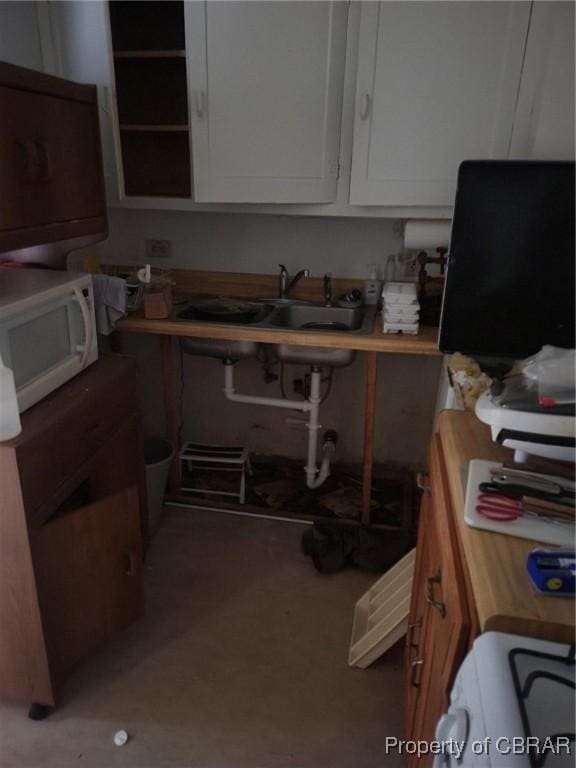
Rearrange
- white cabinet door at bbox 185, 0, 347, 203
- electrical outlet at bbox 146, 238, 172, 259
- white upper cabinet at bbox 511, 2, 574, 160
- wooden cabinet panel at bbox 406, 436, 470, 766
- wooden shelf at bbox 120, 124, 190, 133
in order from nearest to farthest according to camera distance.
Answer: wooden cabinet panel at bbox 406, 436, 470, 766
white upper cabinet at bbox 511, 2, 574, 160
white cabinet door at bbox 185, 0, 347, 203
wooden shelf at bbox 120, 124, 190, 133
electrical outlet at bbox 146, 238, 172, 259

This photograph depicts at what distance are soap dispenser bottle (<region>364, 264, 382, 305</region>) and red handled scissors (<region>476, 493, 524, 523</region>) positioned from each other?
150cm

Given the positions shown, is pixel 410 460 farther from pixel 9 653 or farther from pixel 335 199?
pixel 9 653

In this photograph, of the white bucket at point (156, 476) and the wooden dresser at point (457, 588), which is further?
the white bucket at point (156, 476)

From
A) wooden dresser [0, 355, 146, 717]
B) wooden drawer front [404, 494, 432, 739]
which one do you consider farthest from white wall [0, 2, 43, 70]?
wooden drawer front [404, 494, 432, 739]

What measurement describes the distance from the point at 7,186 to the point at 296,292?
1.31m

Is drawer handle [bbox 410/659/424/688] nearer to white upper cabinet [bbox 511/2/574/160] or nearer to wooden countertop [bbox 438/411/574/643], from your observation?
wooden countertop [bbox 438/411/574/643]

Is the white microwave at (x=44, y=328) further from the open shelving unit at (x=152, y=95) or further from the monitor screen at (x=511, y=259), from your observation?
the monitor screen at (x=511, y=259)

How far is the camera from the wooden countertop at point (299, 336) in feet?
6.10

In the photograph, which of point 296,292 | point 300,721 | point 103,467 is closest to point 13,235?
point 103,467

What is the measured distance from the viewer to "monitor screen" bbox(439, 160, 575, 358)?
56.8 inches

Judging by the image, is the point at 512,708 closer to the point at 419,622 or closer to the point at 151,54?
the point at 419,622

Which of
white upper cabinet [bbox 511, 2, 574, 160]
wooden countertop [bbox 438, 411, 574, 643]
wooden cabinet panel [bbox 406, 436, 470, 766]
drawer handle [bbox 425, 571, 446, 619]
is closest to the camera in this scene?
wooden countertop [bbox 438, 411, 574, 643]

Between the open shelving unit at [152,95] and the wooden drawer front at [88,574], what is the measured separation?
4.61ft

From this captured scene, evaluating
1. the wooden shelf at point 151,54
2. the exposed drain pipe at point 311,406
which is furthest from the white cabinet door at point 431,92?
the exposed drain pipe at point 311,406
